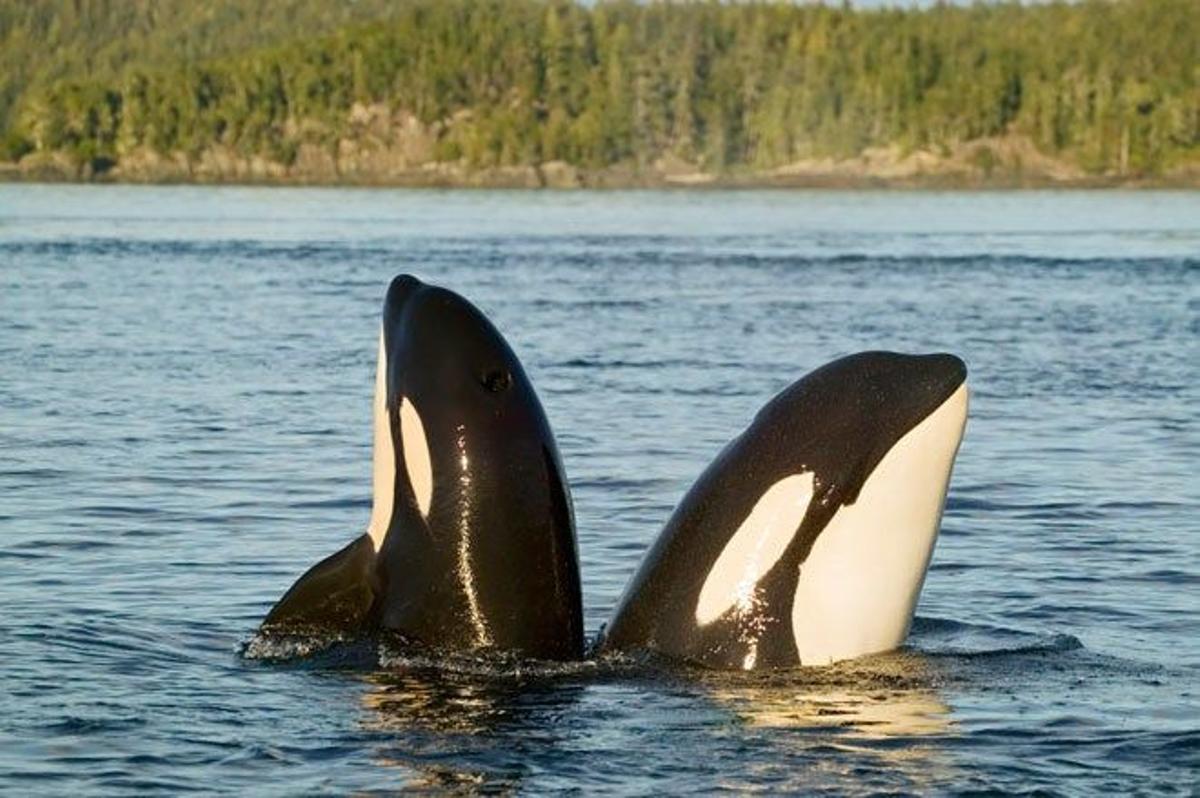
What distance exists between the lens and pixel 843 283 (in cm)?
4984

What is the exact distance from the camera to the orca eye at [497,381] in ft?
29.5

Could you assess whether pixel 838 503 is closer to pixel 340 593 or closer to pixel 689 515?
pixel 689 515

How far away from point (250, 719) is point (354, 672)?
504 millimetres

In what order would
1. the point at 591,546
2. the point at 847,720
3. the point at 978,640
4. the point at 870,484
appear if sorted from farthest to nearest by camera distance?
the point at 591,546 < the point at 978,640 < the point at 847,720 < the point at 870,484

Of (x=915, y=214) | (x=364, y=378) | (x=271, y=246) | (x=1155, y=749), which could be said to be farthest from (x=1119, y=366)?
(x=915, y=214)

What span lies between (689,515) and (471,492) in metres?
0.84

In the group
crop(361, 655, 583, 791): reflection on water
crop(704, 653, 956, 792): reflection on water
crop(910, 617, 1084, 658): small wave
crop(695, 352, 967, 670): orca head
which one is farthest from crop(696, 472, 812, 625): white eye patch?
crop(910, 617, 1084, 658): small wave

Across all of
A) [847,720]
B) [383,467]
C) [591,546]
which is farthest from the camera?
[591,546]

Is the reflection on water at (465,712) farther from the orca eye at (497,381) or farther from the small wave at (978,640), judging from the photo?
the small wave at (978,640)

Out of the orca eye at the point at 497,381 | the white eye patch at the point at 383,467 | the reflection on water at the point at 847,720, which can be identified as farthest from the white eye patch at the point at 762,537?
the white eye patch at the point at 383,467

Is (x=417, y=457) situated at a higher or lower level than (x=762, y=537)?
higher

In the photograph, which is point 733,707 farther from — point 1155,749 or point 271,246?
point 271,246

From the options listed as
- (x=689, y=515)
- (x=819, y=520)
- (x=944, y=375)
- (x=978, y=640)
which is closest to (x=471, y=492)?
(x=689, y=515)

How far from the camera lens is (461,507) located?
892 cm
